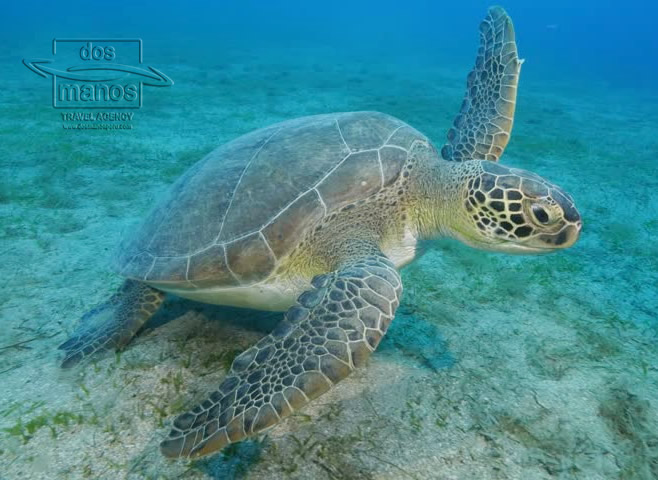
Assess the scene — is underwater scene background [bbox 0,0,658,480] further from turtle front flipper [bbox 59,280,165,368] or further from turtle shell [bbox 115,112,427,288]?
turtle shell [bbox 115,112,427,288]

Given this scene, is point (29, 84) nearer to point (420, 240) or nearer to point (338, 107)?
point (338, 107)

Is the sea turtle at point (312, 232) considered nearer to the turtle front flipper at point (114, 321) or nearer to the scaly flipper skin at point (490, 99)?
the turtle front flipper at point (114, 321)

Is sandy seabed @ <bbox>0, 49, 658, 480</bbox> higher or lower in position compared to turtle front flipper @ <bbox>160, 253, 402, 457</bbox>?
lower

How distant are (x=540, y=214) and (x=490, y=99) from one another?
1.58 m

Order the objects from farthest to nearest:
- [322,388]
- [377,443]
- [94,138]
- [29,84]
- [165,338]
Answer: [29,84], [94,138], [165,338], [377,443], [322,388]

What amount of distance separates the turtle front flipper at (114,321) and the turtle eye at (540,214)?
7.43 ft

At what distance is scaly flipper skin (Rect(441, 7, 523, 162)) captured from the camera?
3117mm

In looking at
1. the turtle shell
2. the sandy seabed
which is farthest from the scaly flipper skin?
the sandy seabed

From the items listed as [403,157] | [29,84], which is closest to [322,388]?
[403,157]

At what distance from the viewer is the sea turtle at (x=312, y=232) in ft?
5.70

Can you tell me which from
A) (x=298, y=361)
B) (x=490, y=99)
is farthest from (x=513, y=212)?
(x=490, y=99)

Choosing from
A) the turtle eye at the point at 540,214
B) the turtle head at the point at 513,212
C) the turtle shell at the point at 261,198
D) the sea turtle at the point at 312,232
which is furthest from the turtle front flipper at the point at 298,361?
the turtle eye at the point at 540,214

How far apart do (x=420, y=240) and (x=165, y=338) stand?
5.52ft

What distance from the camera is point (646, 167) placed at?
262 inches
